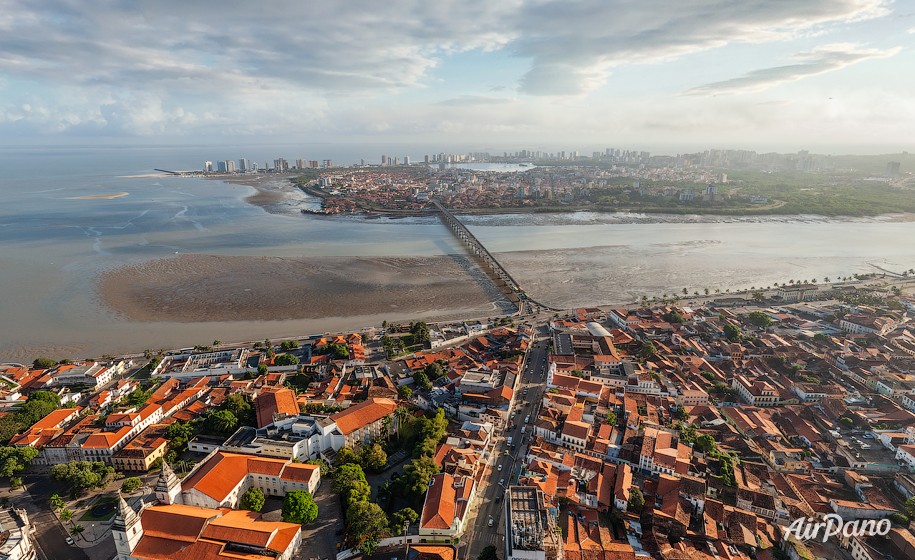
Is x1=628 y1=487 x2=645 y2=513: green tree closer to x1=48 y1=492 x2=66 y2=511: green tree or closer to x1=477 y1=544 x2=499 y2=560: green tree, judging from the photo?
x1=477 y1=544 x2=499 y2=560: green tree

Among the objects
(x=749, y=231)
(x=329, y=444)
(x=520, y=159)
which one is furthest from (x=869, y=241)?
(x=520, y=159)

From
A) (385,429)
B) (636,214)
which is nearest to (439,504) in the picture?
(385,429)

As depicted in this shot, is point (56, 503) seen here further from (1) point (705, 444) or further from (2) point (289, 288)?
(2) point (289, 288)

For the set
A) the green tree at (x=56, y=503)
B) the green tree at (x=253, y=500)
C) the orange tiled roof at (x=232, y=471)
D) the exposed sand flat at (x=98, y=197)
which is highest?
the exposed sand flat at (x=98, y=197)

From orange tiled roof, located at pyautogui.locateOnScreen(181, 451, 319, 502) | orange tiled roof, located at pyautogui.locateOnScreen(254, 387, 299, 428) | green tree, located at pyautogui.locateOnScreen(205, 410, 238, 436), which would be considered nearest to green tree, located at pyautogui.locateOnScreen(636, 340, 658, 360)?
orange tiled roof, located at pyautogui.locateOnScreen(254, 387, 299, 428)

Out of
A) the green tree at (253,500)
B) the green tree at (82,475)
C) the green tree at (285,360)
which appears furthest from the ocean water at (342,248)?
the green tree at (253,500)

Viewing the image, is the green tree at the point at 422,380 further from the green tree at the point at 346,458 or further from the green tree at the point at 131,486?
the green tree at the point at 131,486
